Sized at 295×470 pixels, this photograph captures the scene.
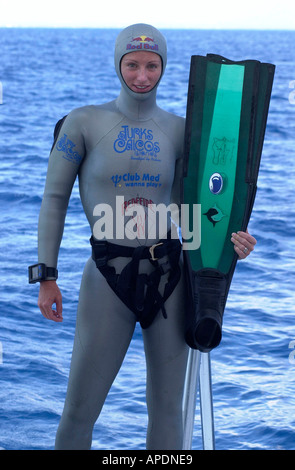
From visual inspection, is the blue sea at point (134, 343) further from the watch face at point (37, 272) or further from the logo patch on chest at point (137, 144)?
the logo patch on chest at point (137, 144)

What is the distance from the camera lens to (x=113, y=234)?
3.13 metres

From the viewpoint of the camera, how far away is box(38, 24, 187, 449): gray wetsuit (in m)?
3.07

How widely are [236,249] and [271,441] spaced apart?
2.75 m

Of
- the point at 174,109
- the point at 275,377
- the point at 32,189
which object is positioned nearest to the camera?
the point at 275,377

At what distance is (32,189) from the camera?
557 inches

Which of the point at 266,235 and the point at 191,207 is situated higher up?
the point at 266,235

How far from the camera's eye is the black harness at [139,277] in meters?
3.07

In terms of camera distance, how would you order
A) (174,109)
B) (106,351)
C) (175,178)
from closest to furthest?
(106,351)
(175,178)
(174,109)

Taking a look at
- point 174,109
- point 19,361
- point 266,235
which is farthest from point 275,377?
point 174,109

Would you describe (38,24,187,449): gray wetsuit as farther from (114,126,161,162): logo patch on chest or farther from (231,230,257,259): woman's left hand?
(231,230,257,259): woman's left hand

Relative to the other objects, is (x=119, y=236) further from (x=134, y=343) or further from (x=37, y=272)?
(x=134, y=343)

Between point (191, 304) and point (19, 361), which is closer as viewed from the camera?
point (191, 304)

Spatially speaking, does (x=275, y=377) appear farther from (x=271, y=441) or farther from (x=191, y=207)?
(x=191, y=207)

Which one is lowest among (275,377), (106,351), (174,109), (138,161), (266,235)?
(106,351)
